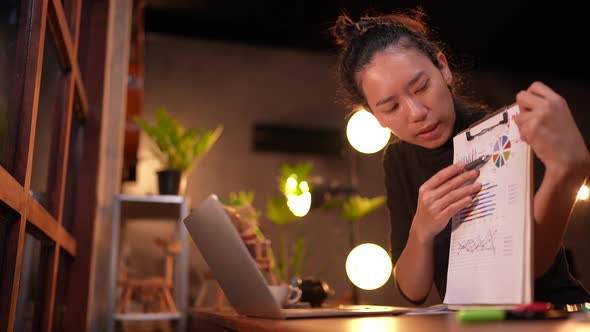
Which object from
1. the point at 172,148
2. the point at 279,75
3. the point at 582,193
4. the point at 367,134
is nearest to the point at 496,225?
the point at 582,193

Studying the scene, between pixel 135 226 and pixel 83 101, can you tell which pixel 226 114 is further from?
pixel 83 101

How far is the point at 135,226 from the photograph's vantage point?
3.87m

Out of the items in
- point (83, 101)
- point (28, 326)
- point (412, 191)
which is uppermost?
point (83, 101)

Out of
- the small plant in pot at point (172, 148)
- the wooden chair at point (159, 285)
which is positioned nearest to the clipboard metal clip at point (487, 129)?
the wooden chair at point (159, 285)

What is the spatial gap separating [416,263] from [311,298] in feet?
1.34

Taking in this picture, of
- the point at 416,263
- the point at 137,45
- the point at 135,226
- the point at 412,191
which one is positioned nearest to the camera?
the point at 416,263

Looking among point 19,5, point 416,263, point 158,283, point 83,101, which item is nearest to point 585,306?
point 416,263

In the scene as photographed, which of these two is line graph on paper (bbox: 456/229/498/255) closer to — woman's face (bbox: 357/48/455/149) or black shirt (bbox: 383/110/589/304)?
black shirt (bbox: 383/110/589/304)

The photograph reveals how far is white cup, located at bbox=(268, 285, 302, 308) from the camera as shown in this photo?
105 cm

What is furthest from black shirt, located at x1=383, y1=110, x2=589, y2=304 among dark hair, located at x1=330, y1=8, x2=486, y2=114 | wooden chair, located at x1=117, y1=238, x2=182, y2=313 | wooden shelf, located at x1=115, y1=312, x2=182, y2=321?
wooden chair, located at x1=117, y1=238, x2=182, y2=313

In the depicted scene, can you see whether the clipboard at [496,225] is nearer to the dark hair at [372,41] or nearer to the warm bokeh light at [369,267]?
the dark hair at [372,41]

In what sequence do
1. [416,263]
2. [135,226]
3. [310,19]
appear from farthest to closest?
[310,19] → [135,226] → [416,263]

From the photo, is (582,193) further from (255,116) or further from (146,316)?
(255,116)

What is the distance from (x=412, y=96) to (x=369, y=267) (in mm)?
2042
